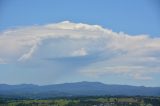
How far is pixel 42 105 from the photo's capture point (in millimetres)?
104188

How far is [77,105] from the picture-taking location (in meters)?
104

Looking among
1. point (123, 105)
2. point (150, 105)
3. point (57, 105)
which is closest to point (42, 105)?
point (57, 105)

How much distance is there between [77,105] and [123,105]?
429 inches

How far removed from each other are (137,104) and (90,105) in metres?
11.4

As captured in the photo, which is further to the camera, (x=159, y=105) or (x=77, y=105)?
(x=77, y=105)

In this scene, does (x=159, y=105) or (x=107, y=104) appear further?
(x=107, y=104)

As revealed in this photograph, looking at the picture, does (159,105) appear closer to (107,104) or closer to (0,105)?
(107,104)

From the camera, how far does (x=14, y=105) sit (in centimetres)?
10338

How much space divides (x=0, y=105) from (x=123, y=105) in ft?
94.2

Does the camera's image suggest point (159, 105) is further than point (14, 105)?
No

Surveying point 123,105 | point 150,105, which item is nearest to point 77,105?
point 123,105

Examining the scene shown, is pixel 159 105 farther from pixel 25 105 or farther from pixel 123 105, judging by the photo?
pixel 25 105

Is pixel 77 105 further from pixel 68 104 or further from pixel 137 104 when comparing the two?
pixel 137 104

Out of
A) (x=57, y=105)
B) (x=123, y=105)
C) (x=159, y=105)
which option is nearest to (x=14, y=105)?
(x=57, y=105)
